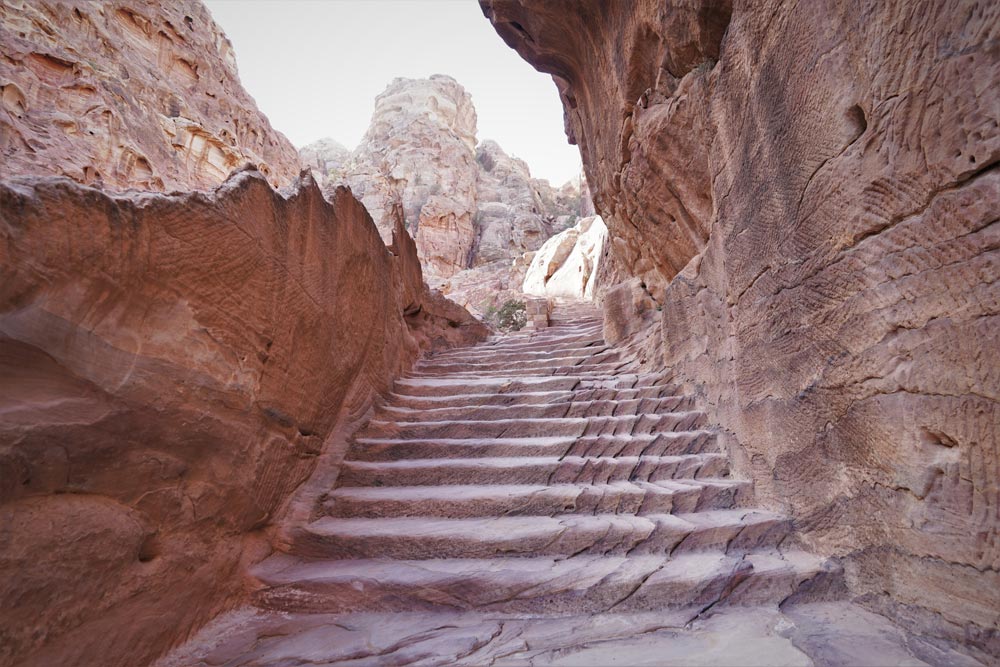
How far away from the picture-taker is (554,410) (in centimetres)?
366

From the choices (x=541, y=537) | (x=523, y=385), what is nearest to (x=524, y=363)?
(x=523, y=385)

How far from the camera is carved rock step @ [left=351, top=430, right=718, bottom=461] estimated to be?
3.05 metres

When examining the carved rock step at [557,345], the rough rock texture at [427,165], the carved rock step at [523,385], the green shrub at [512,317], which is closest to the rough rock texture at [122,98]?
the carved rock step at [523,385]

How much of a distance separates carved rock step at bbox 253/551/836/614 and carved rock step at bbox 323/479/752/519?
15.4 inches

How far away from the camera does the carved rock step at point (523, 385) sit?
4.16 m

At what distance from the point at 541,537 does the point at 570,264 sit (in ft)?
53.3

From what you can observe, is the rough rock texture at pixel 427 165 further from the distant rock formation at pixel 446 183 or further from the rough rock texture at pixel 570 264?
the rough rock texture at pixel 570 264

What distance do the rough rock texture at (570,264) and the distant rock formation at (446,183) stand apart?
6777mm

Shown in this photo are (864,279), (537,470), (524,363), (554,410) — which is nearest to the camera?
(864,279)

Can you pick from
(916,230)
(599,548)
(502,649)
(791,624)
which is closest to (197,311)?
(502,649)

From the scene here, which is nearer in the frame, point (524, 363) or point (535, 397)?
point (535, 397)

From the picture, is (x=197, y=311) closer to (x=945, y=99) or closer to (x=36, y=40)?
(x=945, y=99)

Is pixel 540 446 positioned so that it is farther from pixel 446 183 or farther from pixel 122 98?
pixel 446 183

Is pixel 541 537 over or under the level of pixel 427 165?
under
